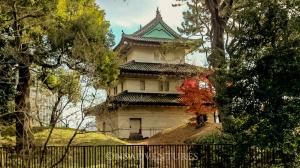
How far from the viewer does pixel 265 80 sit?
12.6 metres

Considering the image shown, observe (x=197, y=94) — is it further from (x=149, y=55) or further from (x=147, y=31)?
(x=147, y=31)

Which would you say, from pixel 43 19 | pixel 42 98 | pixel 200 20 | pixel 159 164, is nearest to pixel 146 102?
pixel 200 20

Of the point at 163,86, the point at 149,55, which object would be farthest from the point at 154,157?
the point at 149,55

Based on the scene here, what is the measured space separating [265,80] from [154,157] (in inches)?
251

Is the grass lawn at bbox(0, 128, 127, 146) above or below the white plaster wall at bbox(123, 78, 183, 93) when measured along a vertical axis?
below

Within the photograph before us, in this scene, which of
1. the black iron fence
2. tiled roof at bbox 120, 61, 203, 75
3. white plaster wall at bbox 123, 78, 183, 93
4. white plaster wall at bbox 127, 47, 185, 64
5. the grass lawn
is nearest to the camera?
the black iron fence

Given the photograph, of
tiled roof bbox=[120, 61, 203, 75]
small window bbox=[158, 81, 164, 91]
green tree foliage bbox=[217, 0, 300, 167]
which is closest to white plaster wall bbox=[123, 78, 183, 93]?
small window bbox=[158, 81, 164, 91]

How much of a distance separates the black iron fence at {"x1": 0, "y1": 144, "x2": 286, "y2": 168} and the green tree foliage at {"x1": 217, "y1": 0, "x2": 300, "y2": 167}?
98 centimetres

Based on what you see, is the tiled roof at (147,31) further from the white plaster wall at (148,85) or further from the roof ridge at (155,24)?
the white plaster wall at (148,85)

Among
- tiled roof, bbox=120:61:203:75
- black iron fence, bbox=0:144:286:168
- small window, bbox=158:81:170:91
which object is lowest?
black iron fence, bbox=0:144:286:168

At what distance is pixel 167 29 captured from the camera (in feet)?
140

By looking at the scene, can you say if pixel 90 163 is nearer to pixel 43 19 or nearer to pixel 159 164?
pixel 159 164

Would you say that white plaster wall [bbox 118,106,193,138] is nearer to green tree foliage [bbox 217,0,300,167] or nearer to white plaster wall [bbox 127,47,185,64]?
white plaster wall [bbox 127,47,185,64]

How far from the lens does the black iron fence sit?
1424cm
